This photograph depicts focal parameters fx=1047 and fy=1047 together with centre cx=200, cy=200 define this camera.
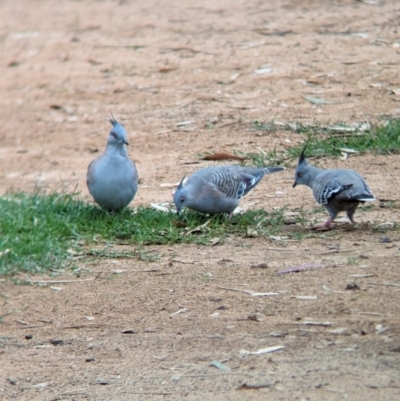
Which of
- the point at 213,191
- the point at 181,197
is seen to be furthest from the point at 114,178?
the point at 213,191

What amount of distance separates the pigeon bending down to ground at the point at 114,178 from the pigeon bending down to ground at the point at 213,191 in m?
0.42

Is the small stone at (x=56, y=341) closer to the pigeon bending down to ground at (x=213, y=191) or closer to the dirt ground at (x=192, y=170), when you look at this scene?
the dirt ground at (x=192, y=170)

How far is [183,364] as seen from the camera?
5.48m

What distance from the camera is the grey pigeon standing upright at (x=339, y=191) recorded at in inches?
278

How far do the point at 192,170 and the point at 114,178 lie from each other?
58.2 inches

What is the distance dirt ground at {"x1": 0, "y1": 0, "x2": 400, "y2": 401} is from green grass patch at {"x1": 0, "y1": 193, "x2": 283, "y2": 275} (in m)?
0.20

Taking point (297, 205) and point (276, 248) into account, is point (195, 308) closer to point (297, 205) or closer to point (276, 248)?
point (276, 248)

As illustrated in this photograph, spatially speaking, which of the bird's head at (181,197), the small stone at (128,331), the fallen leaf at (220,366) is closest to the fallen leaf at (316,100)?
the bird's head at (181,197)

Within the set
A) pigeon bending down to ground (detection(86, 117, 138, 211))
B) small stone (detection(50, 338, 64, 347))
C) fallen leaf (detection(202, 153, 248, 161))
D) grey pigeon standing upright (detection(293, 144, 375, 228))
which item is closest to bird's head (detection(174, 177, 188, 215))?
pigeon bending down to ground (detection(86, 117, 138, 211))

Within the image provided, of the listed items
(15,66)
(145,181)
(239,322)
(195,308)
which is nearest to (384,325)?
(239,322)

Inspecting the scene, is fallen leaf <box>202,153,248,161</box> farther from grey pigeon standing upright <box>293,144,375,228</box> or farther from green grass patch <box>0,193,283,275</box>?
grey pigeon standing upright <box>293,144,375,228</box>

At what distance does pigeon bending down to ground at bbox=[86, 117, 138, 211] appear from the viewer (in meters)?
7.95

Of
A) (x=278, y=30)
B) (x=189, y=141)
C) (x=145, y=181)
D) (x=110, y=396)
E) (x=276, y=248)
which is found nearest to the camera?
(x=110, y=396)

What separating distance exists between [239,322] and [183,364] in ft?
1.97
